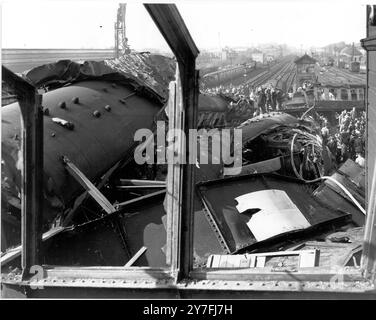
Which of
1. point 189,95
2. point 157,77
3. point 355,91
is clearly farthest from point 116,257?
point 355,91

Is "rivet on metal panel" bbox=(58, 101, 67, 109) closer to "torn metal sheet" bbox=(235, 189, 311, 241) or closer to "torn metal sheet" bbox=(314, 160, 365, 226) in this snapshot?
"torn metal sheet" bbox=(235, 189, 311, 241)

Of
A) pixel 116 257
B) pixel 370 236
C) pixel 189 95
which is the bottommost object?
pixel 116 257

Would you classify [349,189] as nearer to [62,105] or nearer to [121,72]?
[62,105]

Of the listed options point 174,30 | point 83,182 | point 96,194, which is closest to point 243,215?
point 96,194

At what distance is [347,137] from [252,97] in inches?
65.0

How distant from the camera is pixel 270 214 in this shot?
2.92 meters

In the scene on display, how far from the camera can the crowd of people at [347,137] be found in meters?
5.61

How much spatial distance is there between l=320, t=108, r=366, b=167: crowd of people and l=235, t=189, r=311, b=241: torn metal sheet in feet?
8.20

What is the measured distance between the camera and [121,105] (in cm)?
478

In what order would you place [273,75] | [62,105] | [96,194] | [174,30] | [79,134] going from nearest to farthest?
[174,30]
[96,194]
[79,134]
[62,105]
[273,75]

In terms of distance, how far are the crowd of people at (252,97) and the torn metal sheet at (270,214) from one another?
9.16ft

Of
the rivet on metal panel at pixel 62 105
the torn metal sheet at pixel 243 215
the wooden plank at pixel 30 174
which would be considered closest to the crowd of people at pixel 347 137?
the torn metal sheet at pixel 243 215
